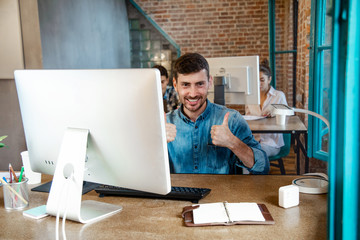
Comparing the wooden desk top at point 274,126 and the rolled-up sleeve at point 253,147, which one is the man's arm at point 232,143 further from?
the wooden desk top at point 274,126

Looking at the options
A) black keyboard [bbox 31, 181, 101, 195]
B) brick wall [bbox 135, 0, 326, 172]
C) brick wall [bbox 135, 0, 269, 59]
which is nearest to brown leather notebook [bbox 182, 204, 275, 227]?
black keyboard [bbox 31, 181, 101, 195]

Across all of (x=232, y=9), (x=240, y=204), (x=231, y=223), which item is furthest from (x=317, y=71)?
(x=232, y=9)

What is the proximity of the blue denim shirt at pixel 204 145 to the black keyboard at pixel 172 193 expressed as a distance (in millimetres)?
561

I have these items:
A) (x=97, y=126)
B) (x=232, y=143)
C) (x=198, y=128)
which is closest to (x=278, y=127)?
(x=198, y=128)

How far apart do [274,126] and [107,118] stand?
2.12 meters

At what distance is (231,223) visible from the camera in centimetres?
116

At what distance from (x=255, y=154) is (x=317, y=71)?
667 millimetres

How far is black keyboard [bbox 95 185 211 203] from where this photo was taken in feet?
4.53

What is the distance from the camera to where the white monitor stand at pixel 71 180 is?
1212mm

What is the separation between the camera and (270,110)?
137 inches

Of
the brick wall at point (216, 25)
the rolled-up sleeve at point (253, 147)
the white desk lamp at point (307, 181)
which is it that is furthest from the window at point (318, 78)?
the brick wall at point (216, 25)

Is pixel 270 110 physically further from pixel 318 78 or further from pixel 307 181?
pixel 307 181

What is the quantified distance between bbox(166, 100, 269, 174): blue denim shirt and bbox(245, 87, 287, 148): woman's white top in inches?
53.0

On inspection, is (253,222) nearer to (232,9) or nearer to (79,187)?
(79,187)
